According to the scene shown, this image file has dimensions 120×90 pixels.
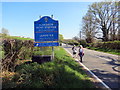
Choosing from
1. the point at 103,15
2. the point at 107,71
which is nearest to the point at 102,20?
the point at 103,15

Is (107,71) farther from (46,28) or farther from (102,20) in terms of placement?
(102,20)

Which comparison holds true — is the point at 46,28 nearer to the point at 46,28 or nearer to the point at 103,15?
the point at 46,28

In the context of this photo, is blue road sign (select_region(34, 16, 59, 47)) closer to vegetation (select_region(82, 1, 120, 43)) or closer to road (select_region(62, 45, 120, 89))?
road (select_region(62, 45, 120, 89))

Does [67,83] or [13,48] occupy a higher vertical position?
[13,48]

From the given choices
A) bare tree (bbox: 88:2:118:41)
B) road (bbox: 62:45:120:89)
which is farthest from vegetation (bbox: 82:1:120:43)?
road (bbox: 62:45:120:89)

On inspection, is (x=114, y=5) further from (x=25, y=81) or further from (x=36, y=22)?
(x=25, y=81)

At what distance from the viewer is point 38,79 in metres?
4.63

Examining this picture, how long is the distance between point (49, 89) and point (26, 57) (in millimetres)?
5310

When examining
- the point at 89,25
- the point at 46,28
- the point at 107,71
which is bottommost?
the point at 107,71

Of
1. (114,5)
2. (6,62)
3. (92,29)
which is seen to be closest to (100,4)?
(114,5)

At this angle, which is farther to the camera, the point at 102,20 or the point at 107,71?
the point at 102,20

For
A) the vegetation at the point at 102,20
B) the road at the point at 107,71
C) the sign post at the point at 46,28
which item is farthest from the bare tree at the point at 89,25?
the sign post at the point at 46,28

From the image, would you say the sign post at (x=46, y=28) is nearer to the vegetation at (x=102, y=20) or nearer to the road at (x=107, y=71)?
the road at (x=107, y=71)

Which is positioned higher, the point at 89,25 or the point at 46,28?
the point at 89,25
